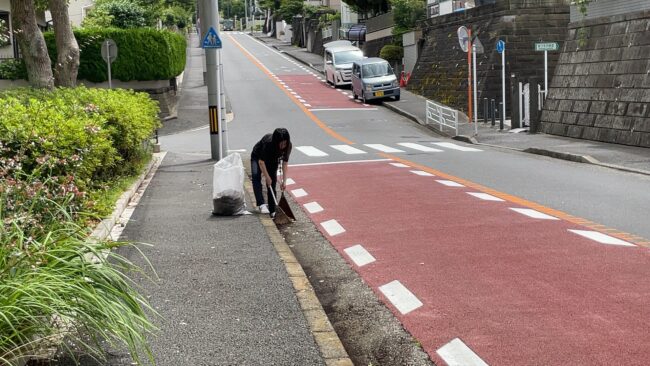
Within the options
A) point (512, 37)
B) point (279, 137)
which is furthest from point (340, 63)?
point (279, 137)

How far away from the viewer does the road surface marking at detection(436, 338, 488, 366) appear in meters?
5.36

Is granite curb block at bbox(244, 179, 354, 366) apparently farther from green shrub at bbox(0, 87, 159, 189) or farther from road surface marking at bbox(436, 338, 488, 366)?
green shrub at bbox(0, 87, 159, 189)

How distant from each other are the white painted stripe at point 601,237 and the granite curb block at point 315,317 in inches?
130

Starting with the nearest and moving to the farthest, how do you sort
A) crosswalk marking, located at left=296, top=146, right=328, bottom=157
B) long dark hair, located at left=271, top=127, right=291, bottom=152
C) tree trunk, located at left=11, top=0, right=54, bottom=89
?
long dark hair, located at left=271, top=127, right=291, bottom=152 → tree trunk, located at left=11, top=0, right=54, bottom=89 → crosswalk marking, located at left=296, top=146, right=328, bottom=157

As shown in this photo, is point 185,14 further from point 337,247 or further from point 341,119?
point 337,247

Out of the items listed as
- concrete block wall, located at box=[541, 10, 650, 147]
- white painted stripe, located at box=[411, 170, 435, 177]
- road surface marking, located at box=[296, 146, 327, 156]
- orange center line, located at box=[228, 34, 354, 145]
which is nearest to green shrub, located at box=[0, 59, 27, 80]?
orange center line, located at box=[228, 34, 354, 145]

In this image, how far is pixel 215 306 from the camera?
22.0ft

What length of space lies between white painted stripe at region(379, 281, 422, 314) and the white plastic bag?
179 inches

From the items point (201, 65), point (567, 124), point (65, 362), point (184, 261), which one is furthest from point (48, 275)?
point (201, 65)

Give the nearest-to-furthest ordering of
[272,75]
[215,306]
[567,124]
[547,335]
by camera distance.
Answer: [547,335] → [215,306] → [567,124] → [272,75]

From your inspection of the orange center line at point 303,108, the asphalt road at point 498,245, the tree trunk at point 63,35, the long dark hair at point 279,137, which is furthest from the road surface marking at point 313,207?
the orange center line at point 303,108

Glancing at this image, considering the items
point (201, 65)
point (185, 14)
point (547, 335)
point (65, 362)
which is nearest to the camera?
point (65, 362)

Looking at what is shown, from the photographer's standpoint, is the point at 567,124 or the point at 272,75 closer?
the point at 567,124

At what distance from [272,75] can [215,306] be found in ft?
185
